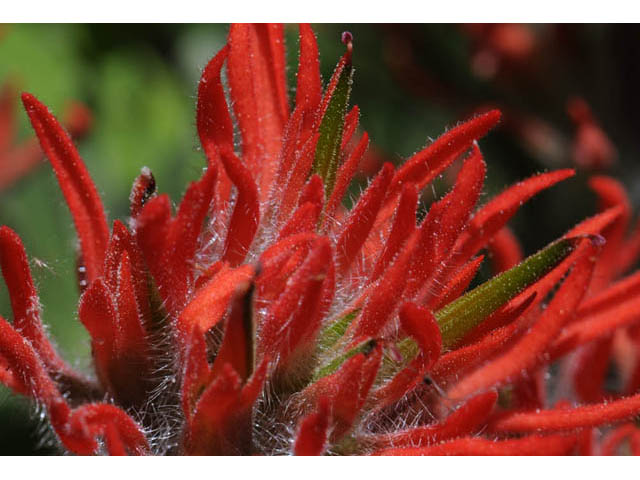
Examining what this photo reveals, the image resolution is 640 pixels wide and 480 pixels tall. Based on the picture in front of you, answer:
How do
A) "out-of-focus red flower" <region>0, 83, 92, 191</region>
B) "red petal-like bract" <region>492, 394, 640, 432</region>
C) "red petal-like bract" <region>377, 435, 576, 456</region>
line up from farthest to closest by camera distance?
"out-of-focus red flower" <region>0, 83, 92, 191</region> < "red petal-like bract" <region>492, 394, 640, 432</region> < "red petal-like bract" <region>377, 435, 576, 456</region>

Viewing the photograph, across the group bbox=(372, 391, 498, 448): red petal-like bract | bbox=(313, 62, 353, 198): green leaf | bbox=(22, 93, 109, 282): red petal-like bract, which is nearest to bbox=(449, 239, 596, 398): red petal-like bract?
bbox=(372, 391, 498, 448): red petal-like bract

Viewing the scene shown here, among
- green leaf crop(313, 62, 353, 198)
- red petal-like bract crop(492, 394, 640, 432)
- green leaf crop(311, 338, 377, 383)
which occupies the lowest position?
red petal-like bract crop(492, 394, 640, 432)

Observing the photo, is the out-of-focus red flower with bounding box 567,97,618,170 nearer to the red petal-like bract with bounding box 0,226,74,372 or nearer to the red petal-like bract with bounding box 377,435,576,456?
the red petal-like bract with bounding box 377,435,576,456

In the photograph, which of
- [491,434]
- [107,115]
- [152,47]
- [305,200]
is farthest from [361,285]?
[152,47]

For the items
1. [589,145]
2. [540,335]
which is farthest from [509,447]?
[589,145]

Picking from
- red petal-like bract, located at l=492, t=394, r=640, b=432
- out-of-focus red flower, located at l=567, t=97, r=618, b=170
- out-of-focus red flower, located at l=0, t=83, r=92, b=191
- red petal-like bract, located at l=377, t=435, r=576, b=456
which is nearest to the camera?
red petal-like bract, located at l=377, t=435, r=576, b=456

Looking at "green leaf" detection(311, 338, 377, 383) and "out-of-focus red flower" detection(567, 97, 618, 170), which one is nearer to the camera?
"green leaf" detection(311, 338, 377, 383)

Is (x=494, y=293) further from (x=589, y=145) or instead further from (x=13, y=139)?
(x=13, y=139)
